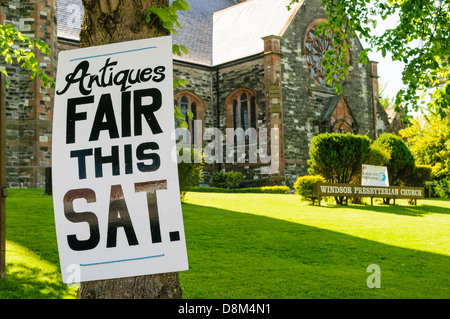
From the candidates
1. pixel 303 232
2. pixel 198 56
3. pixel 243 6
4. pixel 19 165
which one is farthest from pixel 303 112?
pixel 303 232

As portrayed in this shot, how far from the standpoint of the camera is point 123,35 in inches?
156

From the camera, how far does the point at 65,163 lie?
3430 mm

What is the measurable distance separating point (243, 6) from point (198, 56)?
6.16m

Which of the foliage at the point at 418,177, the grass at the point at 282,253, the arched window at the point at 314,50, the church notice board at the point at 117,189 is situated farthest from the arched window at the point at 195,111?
the church notice board at the point at 117,189

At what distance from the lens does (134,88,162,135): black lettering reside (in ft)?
11.4

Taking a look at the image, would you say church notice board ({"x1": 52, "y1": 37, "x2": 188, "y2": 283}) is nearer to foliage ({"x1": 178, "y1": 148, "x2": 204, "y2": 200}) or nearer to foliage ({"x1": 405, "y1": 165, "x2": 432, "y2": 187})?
foliage ({"x1": 178, "y1": 148, "x2": 204, "y2": 200})

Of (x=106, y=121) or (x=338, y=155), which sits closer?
(x=106, y=121)

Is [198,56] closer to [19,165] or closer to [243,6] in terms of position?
[243,6]

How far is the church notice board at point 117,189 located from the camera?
11.0ft

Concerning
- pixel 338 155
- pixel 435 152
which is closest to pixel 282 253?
pixel 338 155

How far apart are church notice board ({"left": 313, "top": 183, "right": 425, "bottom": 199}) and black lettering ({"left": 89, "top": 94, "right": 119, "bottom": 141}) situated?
1288 cm

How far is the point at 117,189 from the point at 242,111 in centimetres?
2583

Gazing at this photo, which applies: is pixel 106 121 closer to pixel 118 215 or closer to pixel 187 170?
pixel 118 215

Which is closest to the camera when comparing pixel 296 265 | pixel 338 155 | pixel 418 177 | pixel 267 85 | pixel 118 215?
pixel 118 215
